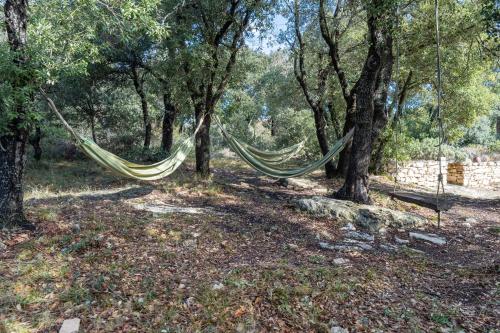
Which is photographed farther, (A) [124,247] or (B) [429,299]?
(A) [124,247]

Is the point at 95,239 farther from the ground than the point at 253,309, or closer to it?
farther from the ground

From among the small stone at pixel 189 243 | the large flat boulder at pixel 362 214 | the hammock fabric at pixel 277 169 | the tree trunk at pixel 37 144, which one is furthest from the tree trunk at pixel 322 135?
the tree trunk at pixel 37 144

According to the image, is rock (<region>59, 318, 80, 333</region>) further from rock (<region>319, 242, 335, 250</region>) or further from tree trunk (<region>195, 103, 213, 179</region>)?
tree trunk (<region>195, 103, 213, 179</region>)

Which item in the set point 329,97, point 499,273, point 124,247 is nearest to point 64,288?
point 124,247

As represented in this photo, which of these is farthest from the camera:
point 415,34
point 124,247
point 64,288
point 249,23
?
point 415,34

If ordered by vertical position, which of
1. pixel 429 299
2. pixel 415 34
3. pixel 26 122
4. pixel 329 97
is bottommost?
pixel 429 299

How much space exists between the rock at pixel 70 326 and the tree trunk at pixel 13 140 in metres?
1.56

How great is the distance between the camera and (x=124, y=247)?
301 centimetres

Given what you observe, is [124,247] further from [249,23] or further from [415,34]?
[415,34]

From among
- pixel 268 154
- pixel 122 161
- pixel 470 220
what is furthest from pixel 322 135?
pixel 122 161

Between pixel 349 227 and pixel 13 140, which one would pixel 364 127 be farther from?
pixel 13 140

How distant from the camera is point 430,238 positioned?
156 inches

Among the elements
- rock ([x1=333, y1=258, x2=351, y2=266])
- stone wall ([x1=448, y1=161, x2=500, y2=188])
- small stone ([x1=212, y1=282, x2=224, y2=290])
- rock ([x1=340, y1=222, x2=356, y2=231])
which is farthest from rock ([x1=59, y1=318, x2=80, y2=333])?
stone wall ([x1=448, y1=161, x2=500, y2=188])

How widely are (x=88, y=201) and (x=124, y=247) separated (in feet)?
6.05
